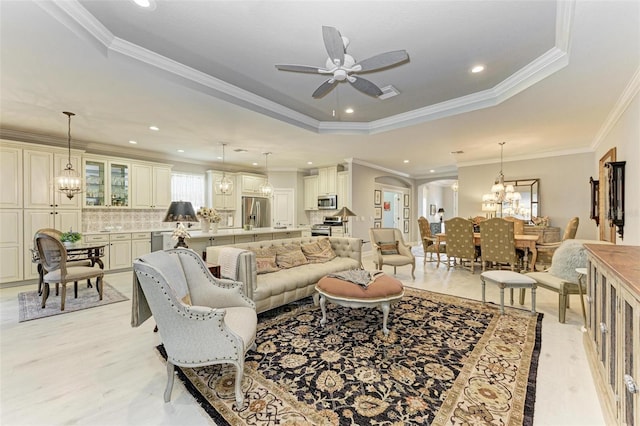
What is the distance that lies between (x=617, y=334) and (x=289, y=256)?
331 cm

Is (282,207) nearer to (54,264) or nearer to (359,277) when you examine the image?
(54,264)

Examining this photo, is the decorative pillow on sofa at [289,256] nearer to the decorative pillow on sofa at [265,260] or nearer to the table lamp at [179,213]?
the decorative pillow on sofa at [265,260]

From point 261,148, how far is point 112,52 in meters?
3.55

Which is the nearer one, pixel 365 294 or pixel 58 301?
pixel 365 294

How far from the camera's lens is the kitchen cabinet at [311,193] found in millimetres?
8641

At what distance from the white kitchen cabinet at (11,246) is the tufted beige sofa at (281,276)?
4.05 metres

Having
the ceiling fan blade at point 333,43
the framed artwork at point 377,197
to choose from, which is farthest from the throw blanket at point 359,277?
the framed artwork at point 377,197

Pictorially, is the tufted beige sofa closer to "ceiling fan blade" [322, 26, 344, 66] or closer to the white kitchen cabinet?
"ceiling fan blade" [322, 26, 344, 66]

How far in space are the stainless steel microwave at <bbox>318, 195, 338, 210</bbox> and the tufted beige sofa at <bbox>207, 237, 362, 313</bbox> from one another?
11.2ft

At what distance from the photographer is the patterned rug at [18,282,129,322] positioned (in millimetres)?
3477

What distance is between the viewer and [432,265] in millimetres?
6570

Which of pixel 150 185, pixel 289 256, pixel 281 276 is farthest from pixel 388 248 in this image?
pixel 150 185

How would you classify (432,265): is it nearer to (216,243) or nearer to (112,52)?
(216,243)

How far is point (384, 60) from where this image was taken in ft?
7.43
